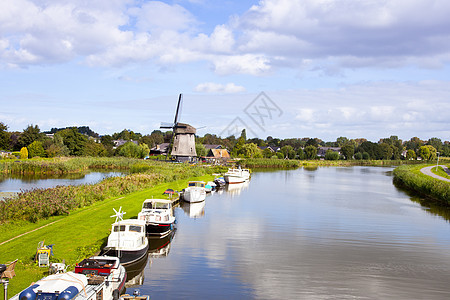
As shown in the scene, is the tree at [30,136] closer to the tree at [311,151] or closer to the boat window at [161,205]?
the boat window at [161,205]

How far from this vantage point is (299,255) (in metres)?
26.6

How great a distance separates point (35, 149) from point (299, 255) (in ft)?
320

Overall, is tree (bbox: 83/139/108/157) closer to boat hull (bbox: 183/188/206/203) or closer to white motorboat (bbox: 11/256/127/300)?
boat hull (bbox: 183/188/206/203)

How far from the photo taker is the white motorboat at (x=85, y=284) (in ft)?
45.5

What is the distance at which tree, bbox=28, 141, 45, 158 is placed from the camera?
104500 mm

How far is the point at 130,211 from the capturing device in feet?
112

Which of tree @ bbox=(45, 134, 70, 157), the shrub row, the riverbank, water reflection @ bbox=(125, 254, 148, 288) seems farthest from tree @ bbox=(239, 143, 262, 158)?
water reflection @ bbox=(125, 254, 148, 288)

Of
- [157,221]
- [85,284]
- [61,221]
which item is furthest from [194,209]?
[85,284]

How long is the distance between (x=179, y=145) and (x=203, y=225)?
70.5 metres

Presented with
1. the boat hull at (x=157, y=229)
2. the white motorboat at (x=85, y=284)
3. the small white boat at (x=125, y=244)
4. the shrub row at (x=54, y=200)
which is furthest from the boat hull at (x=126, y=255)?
the shrub row at (x=54, y=200)

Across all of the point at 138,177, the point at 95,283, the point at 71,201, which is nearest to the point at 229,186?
the point at 138,177

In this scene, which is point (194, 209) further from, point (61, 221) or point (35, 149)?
point (35, 149)

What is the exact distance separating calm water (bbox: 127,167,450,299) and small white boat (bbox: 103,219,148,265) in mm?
958

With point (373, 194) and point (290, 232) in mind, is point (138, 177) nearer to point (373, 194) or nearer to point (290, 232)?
point (290, 232)
